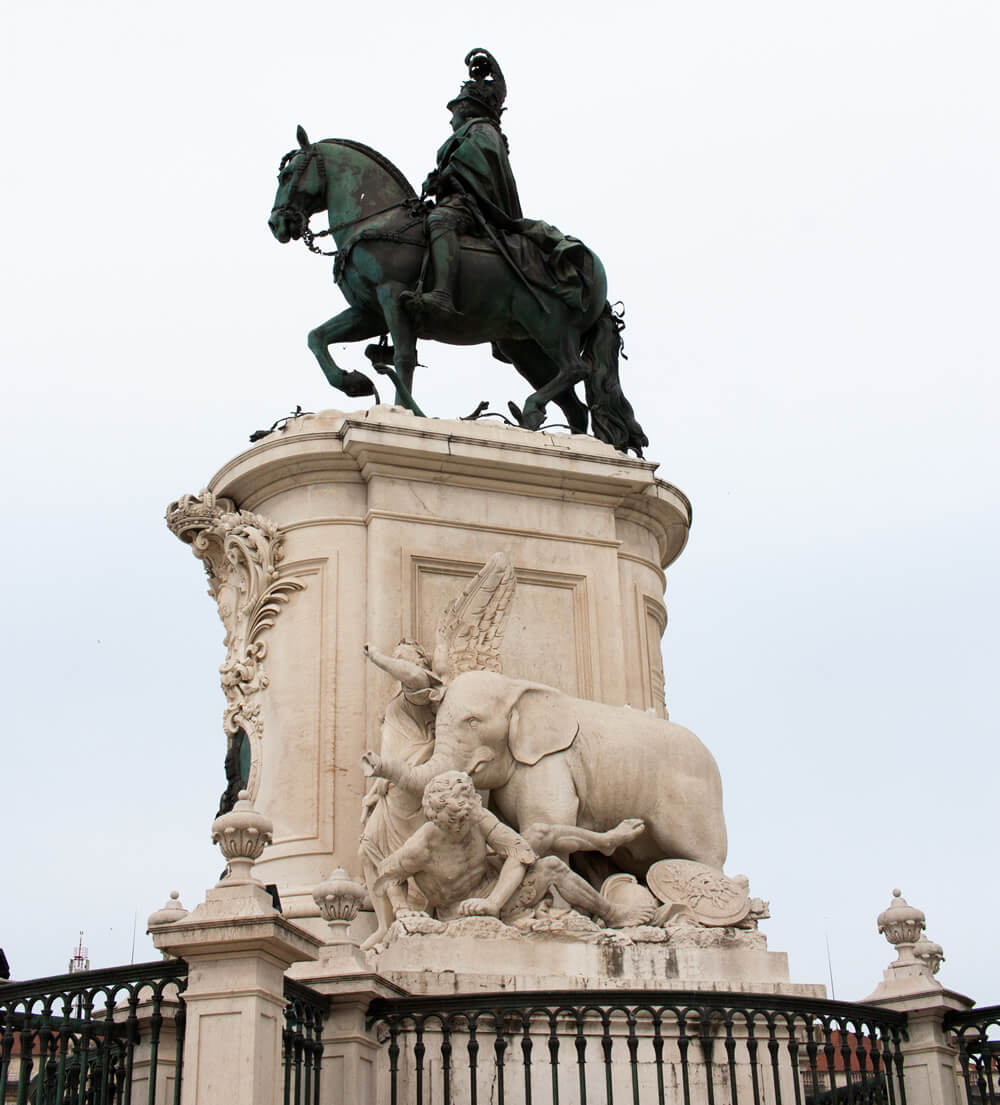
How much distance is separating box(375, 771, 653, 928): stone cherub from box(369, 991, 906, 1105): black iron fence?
79cm

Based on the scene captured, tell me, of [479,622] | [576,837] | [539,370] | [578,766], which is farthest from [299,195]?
[576,837]

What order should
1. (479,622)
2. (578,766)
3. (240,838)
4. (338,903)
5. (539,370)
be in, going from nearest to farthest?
1. (240,838)
2. (338,903)
3. (578,766)
4. (479,622)
5. (539,370)

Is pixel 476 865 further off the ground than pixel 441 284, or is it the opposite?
pixel 441 284

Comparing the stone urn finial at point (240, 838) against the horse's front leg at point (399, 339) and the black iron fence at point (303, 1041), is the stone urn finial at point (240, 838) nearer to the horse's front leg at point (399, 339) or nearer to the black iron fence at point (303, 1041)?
the black iron fence at point (303, 1041)

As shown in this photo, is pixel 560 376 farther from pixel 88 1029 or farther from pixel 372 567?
pixel 88 1029

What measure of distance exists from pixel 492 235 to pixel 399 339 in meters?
1.24

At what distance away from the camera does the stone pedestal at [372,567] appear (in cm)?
1169

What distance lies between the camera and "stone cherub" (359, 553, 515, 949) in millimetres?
10531

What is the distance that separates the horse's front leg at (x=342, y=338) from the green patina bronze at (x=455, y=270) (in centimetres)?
1

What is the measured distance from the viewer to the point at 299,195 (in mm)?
14000

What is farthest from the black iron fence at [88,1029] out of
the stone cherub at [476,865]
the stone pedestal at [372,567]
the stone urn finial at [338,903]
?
the stone pedestal at [372,567]

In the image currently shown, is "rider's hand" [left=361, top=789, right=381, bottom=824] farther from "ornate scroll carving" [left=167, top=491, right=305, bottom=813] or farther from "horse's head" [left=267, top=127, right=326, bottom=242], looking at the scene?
"horse's head" [left=267, top=127, right=326, bottom=242]

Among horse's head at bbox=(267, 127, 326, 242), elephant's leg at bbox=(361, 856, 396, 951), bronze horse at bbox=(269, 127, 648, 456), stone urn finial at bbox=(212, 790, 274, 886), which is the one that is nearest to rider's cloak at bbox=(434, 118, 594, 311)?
bronze horse at bbox=(269, 127, 648, 456)

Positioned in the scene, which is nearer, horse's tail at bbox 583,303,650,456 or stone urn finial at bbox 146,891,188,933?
stone urn finial at bbox 146,891,188,933
